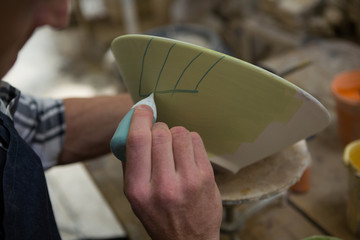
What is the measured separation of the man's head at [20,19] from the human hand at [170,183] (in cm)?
22

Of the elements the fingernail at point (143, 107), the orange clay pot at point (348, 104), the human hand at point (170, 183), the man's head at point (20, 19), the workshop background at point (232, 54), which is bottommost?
the workshop background at point (232, 54)

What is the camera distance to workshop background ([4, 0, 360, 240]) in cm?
97

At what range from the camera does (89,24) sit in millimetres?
3164

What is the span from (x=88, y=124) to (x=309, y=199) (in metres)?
0.61

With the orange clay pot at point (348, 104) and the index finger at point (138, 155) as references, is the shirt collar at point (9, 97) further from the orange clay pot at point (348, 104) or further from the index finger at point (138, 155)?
the orange clay pot at point (348, 104)

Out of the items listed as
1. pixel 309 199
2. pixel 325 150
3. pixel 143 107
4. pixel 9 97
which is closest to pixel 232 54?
pixel 325 150

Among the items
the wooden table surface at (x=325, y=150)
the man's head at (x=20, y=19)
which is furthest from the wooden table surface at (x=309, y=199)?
the man's head at (x=20, y=19)

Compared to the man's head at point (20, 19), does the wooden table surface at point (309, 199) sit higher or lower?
lower

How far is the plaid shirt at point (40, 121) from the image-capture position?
0.89 m

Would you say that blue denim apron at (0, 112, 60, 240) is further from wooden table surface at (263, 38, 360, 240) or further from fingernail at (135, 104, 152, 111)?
wooden table surface at (263, 38, 360, 240)

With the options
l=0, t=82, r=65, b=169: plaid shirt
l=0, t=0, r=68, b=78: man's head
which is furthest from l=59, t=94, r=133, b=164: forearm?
l=0, t=0, r=68, b=78: man's head

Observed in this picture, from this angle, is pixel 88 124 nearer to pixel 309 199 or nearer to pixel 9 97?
pixel 9 97

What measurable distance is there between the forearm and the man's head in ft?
1.23

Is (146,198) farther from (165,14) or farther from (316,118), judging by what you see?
(165,14)
